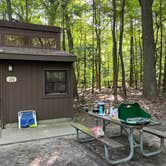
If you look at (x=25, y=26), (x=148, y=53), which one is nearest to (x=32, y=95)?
(x=25, y=26)

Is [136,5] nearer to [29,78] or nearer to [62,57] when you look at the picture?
[62,57]

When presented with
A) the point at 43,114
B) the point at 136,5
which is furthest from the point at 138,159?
the point at 136,5

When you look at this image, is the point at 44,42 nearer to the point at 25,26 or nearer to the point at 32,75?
the point at 25,26

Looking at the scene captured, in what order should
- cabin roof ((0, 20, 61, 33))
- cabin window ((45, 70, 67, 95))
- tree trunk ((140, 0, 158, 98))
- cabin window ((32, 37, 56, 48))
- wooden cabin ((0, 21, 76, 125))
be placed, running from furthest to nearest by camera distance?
tree trunk ((140, 0, 158, 98)), cabin window ((32, 37, 56, 48)), cabin roof ((0, 20, 61, 33)), cabin window ((45, 70, 67, 95)), wooden cabin ((0, 21, 76, 125))

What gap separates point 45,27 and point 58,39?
66 centimetres

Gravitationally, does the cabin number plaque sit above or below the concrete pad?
above

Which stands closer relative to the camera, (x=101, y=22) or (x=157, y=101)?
(x=157, y=101)

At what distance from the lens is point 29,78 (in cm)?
654

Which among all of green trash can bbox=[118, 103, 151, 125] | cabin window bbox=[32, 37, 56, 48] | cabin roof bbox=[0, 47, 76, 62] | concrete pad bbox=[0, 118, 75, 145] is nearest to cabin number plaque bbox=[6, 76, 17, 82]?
cabin roof bbox=[0, 47, 76, 62]

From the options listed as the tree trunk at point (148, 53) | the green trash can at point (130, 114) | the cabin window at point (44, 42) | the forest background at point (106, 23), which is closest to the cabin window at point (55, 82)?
the cabin window at point (44, 42)

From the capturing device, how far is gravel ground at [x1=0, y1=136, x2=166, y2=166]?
360 centimetres

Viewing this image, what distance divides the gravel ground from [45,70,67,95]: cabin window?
7.84 feet

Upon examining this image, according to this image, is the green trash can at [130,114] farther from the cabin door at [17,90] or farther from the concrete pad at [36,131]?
the cabin door at [17,90]

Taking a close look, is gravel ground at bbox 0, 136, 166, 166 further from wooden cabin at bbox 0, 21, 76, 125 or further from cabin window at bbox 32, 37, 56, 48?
cabin window at bbox 32, 37, 56, 48
